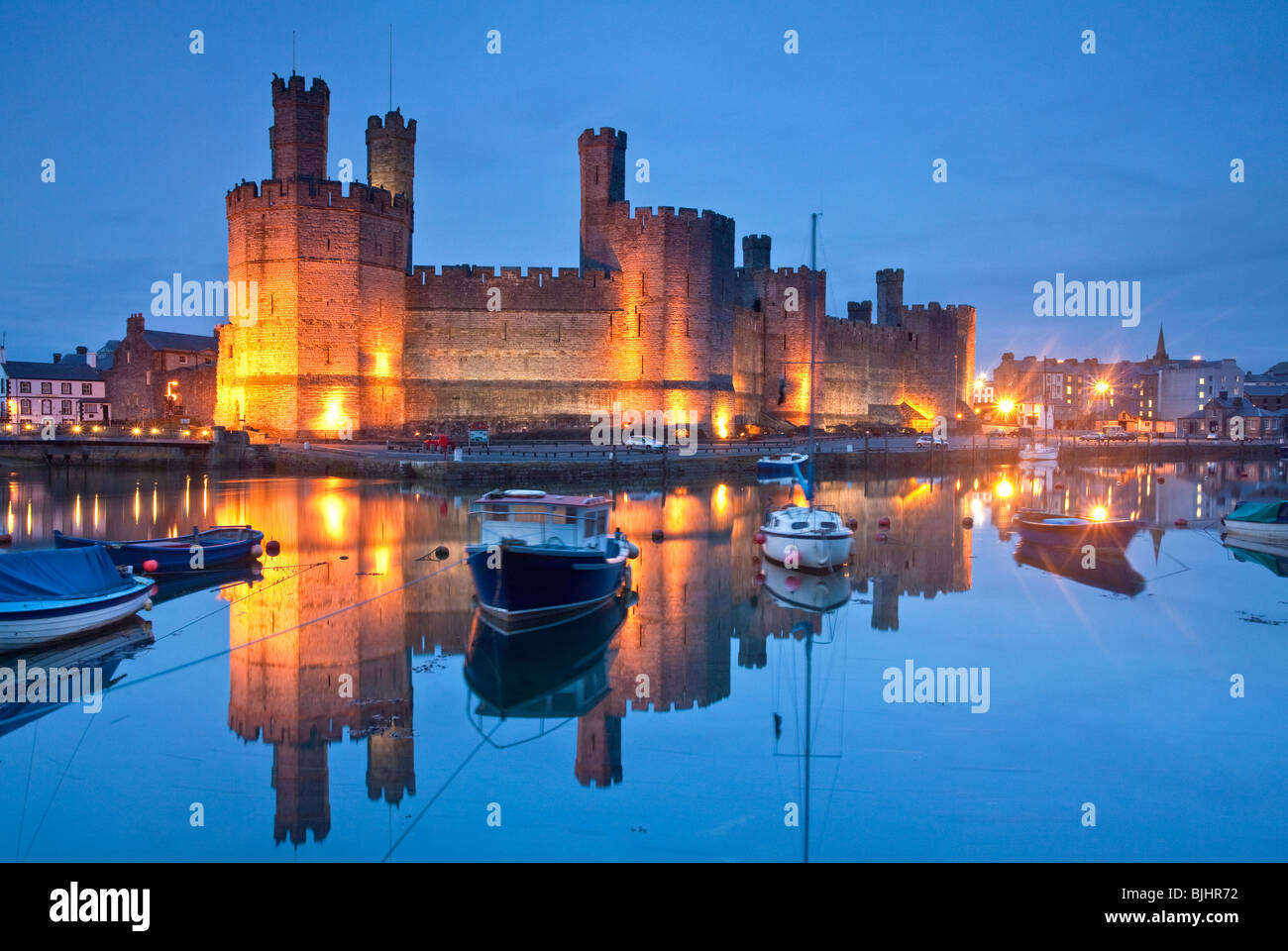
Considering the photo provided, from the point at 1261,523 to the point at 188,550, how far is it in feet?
65.9

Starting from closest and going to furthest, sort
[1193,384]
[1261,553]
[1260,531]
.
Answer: [1261,553] < [1260,531] < [1193,384]

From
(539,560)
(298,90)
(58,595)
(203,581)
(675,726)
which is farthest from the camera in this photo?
(298,90)

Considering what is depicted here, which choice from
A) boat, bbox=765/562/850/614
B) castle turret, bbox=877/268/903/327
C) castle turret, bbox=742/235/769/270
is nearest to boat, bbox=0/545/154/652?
boat, bbox=765/562/850/614

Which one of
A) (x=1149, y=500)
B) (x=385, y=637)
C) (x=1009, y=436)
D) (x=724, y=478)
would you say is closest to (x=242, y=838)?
(x=385, y=637)

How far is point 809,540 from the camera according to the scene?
49.1 feet

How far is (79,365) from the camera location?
54.1 m

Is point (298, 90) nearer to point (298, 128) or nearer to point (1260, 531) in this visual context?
point (298, 128)

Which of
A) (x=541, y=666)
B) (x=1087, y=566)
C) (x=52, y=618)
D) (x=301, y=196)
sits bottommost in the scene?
(x=541, y=666)

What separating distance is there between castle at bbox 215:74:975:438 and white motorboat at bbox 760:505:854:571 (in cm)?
1685

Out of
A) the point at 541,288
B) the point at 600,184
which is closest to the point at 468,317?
the point at 541,288

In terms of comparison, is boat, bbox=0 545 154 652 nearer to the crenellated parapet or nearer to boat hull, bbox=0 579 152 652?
boat hull, bbox=0 579 152 652

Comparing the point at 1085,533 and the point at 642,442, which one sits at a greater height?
the point at 642,442

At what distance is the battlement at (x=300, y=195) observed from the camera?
31.2 meters
